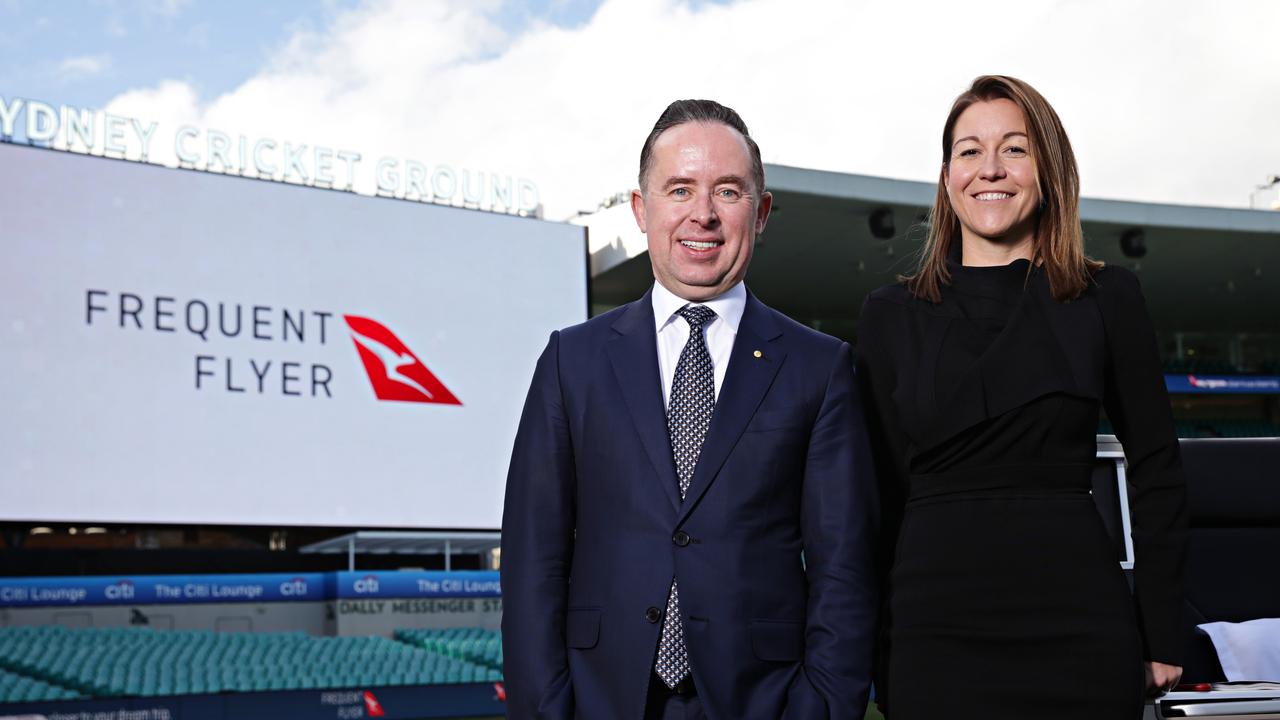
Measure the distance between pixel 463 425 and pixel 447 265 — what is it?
6.75 ft

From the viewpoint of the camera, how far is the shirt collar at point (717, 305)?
1.94m

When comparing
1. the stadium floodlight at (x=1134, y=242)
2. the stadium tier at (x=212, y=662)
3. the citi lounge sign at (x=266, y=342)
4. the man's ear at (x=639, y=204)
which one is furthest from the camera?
the stadium floodlight at (x=1134, y=242)

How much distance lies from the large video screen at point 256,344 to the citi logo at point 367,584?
3.04m

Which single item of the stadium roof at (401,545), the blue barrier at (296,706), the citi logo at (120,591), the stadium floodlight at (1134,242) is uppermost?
the stadium floodlight at (1134,242)

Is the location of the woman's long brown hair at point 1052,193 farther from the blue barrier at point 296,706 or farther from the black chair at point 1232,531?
the blue barrier at point 296,706

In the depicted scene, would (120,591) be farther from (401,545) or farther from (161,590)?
(401,545)

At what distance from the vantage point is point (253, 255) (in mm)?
14367


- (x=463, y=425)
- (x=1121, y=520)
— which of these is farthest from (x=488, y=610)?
(x=1121, y=520)

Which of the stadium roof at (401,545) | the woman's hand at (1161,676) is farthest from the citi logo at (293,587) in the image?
the woman's hand at (1161,676)

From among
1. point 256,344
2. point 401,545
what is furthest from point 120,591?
point 256,344

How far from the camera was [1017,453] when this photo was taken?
1.79 meters

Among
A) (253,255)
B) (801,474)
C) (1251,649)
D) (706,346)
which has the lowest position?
(1251,649)

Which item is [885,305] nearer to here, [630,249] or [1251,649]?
[1251,649]

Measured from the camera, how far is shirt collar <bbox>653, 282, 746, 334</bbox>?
1.94 metres
